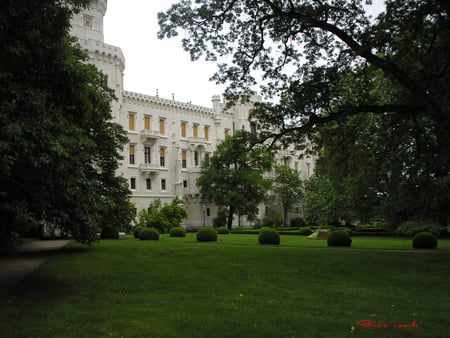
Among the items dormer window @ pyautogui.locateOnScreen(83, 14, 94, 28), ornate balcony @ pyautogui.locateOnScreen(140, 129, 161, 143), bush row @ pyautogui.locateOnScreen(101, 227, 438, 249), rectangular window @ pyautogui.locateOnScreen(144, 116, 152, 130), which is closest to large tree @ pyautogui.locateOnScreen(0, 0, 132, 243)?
bush row @ pyautogui.locateOnScreen(101, 227, 438, 249)

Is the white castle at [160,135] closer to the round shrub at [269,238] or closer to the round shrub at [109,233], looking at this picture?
the round shrub at [109,233]

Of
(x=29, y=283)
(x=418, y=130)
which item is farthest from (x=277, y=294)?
(x=418, y=130)

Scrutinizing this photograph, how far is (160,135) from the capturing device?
173 ft

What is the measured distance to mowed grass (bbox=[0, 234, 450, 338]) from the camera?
24.1ft

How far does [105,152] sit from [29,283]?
14892mm

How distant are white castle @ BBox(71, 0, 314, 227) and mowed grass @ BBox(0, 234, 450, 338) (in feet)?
108

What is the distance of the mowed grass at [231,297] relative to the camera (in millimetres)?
7340

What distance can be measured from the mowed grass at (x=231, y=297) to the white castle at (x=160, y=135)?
3279cm

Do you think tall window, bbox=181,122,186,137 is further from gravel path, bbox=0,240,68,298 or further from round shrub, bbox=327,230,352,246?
gravel path, bbox=0,240,68,298

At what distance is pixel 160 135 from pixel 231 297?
43922mm

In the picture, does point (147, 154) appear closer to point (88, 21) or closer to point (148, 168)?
point (148, 168)

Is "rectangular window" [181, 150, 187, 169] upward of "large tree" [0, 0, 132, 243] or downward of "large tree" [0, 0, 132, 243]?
upward

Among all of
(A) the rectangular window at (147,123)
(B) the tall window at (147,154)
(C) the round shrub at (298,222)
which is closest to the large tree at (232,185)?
(B) the tall window at (147,154)

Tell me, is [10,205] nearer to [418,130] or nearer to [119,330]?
[119,330]
